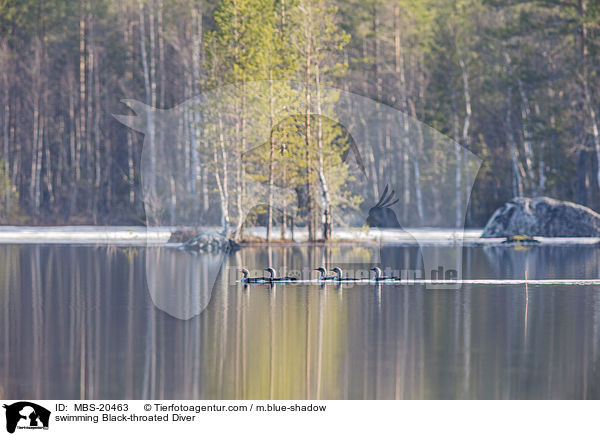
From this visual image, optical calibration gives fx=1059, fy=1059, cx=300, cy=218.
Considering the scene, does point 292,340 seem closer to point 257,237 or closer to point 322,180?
point 322,180

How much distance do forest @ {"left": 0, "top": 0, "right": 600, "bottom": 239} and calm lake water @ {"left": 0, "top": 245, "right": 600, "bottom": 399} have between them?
2004 centimetres

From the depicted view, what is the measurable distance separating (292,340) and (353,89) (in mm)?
39469

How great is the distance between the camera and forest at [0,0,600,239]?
43.2 metres

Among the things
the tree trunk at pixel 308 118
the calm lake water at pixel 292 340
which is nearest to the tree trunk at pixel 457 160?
Result: the tree trunk at pixel 308 118

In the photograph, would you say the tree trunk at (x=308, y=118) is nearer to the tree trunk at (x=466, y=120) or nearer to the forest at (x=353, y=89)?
the forest at (x=353, y=89)

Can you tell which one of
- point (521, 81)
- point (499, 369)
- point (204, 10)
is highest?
point (204, 10)

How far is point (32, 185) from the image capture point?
156 feet

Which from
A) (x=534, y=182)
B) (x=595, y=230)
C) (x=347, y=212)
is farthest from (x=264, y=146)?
(x=534, y=182)

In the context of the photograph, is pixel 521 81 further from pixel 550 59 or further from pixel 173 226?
pixel 173 226

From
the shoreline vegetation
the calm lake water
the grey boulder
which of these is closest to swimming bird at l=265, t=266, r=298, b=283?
the calm lake water

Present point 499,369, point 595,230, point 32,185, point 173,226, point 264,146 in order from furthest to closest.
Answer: point 32,185 < point 173,226 < point 595,230 < point 264,146 < point 499,369

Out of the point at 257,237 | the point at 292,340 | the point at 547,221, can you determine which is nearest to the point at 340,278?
the point at 292,340

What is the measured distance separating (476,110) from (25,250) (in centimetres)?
2595

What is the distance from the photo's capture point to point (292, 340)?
13320 mm
